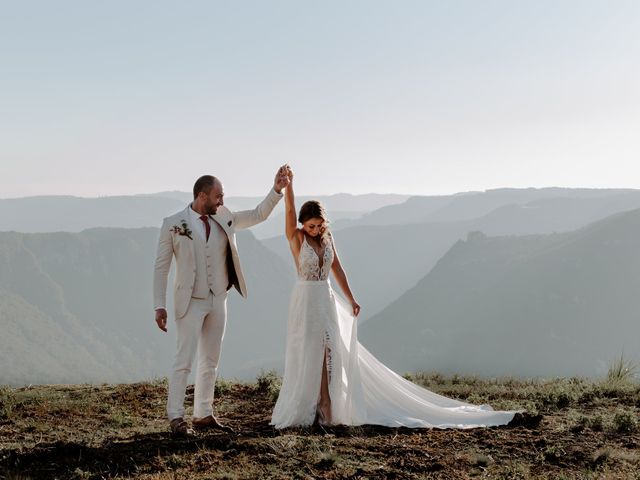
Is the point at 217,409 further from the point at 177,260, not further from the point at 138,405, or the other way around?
the point at 177,260

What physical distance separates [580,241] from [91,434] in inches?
5744

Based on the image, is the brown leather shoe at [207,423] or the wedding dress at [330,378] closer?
the brown leather shoe at [207,423]

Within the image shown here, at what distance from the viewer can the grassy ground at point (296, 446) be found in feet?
19.4

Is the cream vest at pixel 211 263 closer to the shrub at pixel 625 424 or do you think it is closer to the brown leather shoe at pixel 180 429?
the brown leather shoe at pixel 180 429

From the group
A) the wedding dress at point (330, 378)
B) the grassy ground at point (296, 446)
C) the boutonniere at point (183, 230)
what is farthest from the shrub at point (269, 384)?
the boutonniere at point (183, 230)

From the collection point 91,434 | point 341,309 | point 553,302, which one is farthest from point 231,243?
point 553,302

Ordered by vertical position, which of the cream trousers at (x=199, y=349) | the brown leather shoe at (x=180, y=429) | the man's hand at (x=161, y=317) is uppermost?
the man's hand at (x=161, y=317)

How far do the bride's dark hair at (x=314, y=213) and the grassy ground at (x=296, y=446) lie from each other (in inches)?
84.1

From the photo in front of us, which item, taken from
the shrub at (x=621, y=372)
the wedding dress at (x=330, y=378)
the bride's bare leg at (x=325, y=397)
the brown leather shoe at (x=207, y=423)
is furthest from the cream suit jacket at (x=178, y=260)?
the shrub at (x=621, y=372)

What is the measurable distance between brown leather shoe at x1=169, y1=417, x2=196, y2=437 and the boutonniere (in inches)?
70.8

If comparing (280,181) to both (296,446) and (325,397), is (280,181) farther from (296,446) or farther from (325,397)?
(296,446)

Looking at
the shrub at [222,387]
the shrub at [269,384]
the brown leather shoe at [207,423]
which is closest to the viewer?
the brown leather shoe at [207,423]

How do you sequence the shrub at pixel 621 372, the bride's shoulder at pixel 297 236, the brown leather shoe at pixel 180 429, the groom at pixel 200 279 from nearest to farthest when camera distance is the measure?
1. the brown leather shoe at pixel 180 429
2. the groom at pixel 200 279
3. the bride's shoulder at pixel 297 236
4. the shrub at pixel 621 372

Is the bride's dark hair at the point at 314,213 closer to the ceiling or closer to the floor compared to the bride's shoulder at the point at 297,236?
closer to the ceiling
